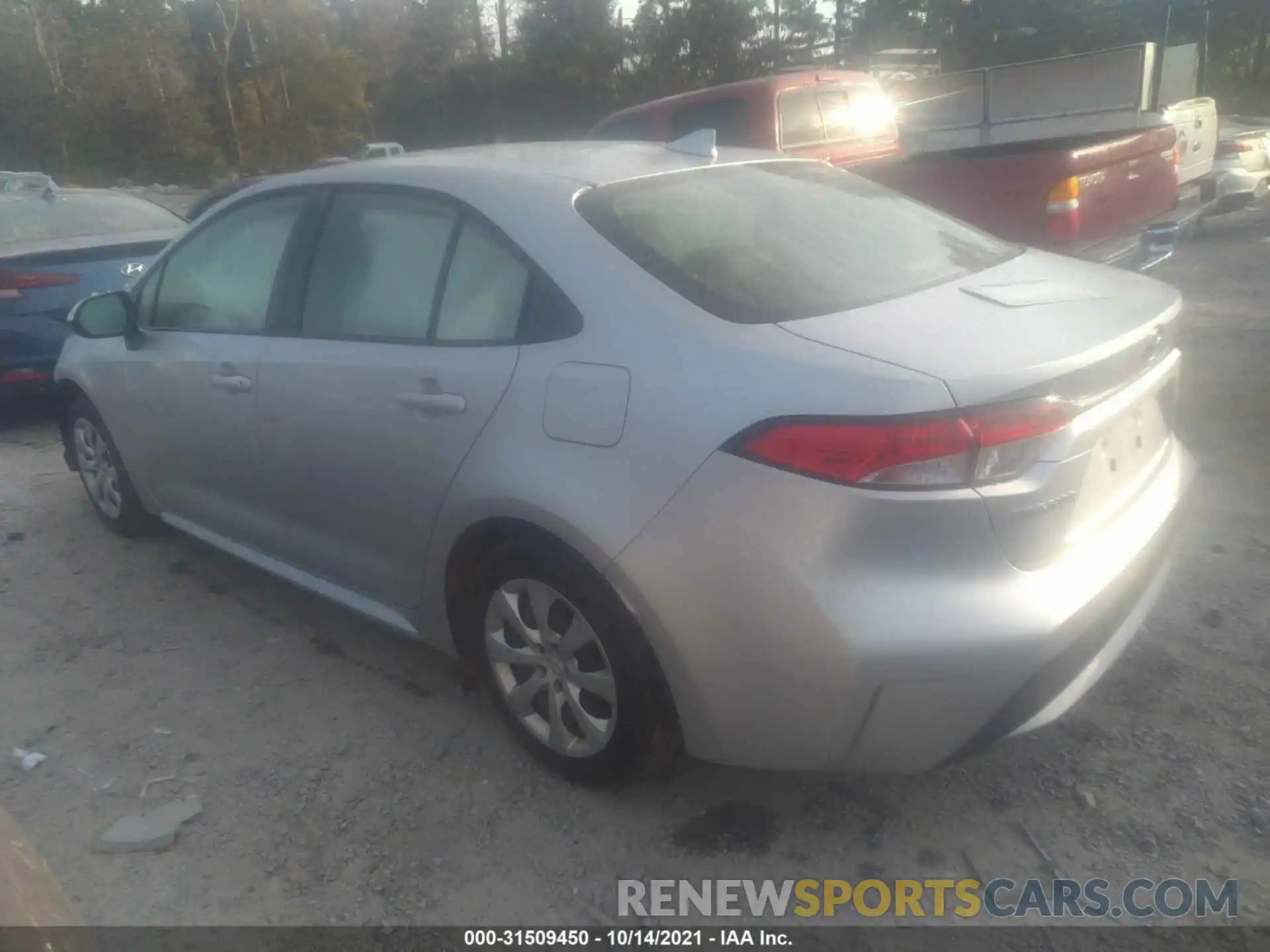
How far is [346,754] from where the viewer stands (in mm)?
3082

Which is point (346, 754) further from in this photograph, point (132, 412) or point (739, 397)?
point (132, 412)

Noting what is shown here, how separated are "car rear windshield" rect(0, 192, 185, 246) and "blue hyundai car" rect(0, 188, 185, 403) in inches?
0.4

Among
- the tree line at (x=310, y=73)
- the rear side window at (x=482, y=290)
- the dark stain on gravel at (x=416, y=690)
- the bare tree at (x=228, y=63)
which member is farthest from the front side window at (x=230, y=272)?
the bare tree at (x=228, y=63)

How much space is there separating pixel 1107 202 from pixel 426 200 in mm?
4027

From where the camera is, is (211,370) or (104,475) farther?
(104,475)

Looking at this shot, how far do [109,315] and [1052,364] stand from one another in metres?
3.58

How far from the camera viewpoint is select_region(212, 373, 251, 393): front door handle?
139 inches

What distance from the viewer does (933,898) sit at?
2.43 meters

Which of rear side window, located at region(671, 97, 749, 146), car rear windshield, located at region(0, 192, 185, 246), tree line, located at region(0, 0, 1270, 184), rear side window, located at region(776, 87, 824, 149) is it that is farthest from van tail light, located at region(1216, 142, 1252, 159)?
tree line, located at region(0, 0, 1270, 184)

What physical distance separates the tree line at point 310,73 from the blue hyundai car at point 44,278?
2529 centimetres

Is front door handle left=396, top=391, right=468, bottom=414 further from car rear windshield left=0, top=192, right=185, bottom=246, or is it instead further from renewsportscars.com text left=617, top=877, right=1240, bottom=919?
car rear windshield left=0, top=192, right=185, bottom=246

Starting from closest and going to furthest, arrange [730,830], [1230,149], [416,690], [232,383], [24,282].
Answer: [730,830]
[416,690]
[232,383]
[24,282]
[1230,149]

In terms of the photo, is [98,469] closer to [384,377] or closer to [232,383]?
[232,383]

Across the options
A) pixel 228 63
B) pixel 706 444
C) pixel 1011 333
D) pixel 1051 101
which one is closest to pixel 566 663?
pixel 706 444
